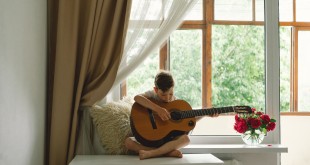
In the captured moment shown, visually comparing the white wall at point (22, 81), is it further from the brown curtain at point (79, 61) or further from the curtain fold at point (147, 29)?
the curtain fold at point (147, 29)

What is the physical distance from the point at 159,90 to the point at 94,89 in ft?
1.50

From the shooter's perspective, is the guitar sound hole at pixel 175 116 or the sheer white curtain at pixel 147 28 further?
the sheer white curtain at pixel 147 28

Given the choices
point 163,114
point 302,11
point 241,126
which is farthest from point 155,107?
point 302,11

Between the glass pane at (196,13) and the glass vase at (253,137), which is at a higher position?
the glass pane at (196,13)

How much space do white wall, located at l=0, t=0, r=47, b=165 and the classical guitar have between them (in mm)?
584

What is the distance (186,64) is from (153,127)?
677 mm

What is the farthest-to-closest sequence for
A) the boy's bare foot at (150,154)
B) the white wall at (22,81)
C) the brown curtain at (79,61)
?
the brown curtain at (79,61) → the boy's bare foot at (150,154) → the white wall at (22,81)

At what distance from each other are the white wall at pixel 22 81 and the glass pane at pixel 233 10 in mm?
1189

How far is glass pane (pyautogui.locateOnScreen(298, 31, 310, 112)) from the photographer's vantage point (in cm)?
307

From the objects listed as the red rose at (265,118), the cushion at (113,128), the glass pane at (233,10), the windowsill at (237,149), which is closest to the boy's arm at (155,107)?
the cushion at (113,128)

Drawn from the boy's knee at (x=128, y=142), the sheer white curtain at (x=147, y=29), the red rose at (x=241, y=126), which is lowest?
the boy's knee at (x=128, y=142)

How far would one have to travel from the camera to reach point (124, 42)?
8.91ft

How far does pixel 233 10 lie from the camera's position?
297 centimetres

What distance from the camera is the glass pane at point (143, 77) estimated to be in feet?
9.61
